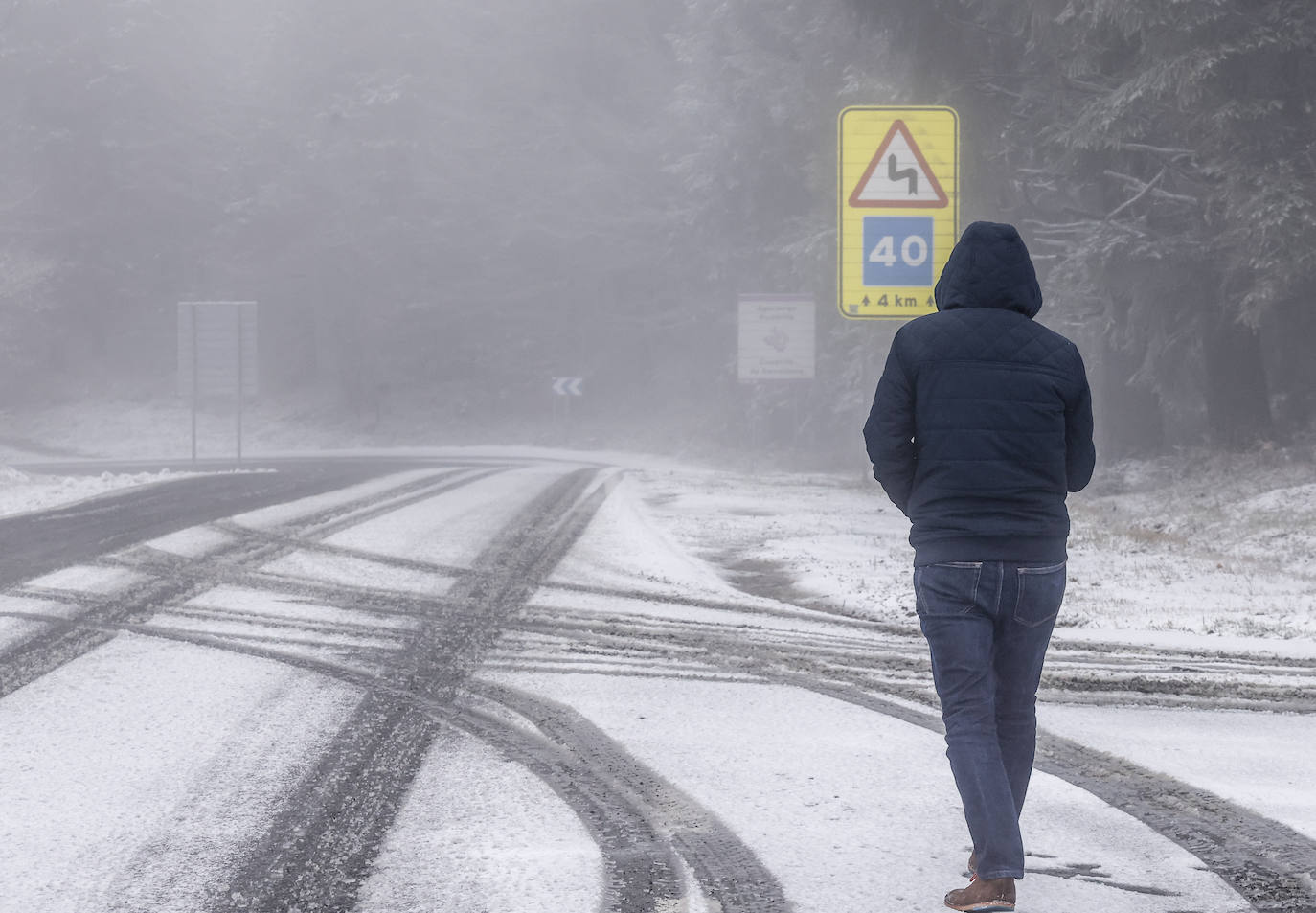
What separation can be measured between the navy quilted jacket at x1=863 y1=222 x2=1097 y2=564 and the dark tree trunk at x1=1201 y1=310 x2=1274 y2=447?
60.3 ft

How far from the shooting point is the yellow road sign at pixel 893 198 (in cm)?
1038

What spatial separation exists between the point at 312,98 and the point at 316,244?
230 inches

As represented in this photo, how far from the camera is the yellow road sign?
10.4m

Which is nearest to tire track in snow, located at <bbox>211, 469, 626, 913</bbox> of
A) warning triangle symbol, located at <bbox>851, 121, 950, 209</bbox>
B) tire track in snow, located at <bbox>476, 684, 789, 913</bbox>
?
tire track in snow, located at <bbox>476, 684, 789, 913</bbox>

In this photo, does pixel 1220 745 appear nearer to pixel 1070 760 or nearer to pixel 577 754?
pixel 1070 760

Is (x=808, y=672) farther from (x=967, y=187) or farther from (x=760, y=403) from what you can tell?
(x=760, y=403)

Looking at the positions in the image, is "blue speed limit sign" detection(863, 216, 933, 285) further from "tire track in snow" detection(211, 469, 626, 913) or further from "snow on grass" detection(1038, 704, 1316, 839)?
"snow on grass" detection(1038, 704, 1316, 839)

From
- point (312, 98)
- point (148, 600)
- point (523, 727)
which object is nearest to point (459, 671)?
point (523, 727)

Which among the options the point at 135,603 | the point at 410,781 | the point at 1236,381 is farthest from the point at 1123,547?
the point at 410,781

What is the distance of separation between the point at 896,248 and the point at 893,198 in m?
0.38

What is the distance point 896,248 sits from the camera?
34.5 ft

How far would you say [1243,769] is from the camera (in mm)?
5441

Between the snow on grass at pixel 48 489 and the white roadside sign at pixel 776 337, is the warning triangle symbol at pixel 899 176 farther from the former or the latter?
the white roadside sign at pixel 776 337

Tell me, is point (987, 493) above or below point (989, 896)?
above
